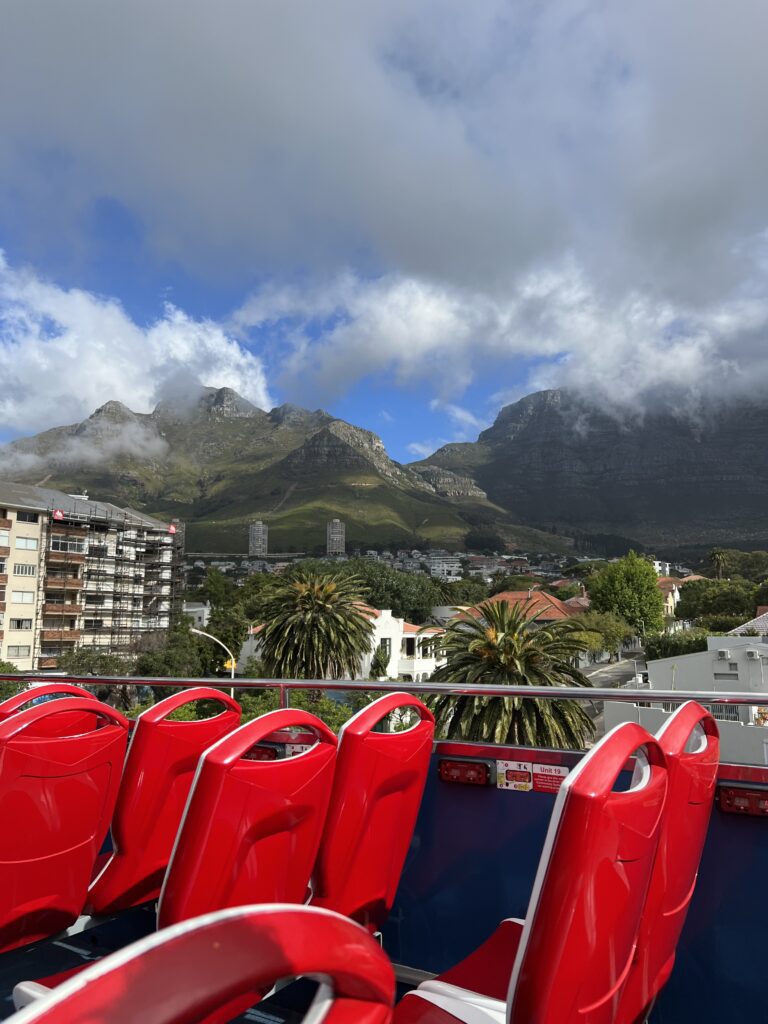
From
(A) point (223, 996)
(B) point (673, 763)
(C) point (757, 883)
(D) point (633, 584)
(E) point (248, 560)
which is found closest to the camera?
(A) point (223, 996)

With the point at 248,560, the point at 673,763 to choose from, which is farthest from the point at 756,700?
the point at 248,560

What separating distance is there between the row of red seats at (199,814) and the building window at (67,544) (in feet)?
245

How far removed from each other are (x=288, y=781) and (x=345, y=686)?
59.1 inches

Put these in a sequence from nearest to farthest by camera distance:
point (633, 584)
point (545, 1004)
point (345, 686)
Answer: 1. point (545, 1004)
2. point (345, 686)
3. point (633, 584)

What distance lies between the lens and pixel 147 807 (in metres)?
3.22

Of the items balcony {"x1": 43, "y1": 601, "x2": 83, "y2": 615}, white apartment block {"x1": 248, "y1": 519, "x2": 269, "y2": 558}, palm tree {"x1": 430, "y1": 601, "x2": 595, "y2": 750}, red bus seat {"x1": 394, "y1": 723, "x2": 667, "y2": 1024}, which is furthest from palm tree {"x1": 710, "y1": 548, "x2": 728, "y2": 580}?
red bus seat {"x1": 394, "y1": 723, "x2": 667, "y2": 1024}

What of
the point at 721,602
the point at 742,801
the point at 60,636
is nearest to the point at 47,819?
the point at 742,801

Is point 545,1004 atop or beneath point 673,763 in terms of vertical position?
beneath

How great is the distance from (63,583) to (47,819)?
248 feet

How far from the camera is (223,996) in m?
0.75

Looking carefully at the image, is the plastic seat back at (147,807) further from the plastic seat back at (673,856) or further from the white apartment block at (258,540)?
the white apartment block at (258,540)

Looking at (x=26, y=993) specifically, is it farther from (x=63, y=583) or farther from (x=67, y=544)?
(x=67, y=544)

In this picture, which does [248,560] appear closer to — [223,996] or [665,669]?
[665,669]

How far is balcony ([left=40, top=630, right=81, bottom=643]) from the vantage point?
68562 mm
